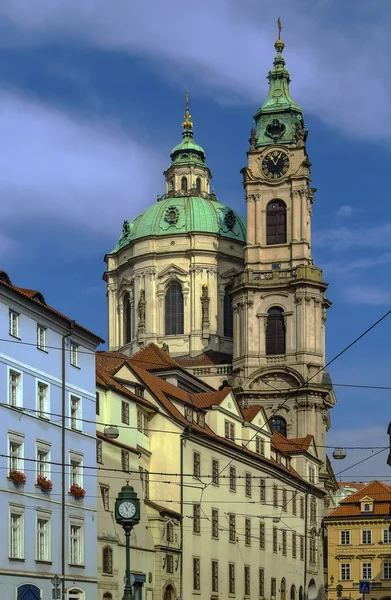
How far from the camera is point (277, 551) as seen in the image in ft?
268

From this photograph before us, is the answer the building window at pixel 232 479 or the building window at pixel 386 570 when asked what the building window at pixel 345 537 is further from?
the building window at pixel 232 479

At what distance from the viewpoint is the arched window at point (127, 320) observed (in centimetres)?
12675

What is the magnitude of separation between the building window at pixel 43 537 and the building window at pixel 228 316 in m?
73.0

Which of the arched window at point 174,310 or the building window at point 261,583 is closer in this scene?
the building window at point 261,583

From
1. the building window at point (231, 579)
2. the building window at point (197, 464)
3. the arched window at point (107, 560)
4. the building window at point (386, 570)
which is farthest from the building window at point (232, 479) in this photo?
the building window at point (386, 570)

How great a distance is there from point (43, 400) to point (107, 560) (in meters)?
9.29

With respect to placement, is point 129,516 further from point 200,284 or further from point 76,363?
point 200,284

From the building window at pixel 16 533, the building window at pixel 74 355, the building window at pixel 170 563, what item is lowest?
the building window at pixel 170 563

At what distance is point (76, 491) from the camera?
52.2 meters

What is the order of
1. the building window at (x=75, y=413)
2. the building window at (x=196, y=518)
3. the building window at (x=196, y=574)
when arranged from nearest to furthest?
1. the building window at (x=75, y=413)
2. the building window at (x=196, y=574)
3. the building window at (x=196, y=518)

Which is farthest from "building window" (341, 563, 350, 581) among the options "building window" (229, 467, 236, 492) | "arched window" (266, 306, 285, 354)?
"building window" (229, 467, 236, 492)

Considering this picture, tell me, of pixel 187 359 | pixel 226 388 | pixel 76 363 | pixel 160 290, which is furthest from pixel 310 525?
pixel 76 363

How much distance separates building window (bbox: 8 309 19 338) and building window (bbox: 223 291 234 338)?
73732 millimetres

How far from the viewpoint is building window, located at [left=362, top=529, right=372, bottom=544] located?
104 m
